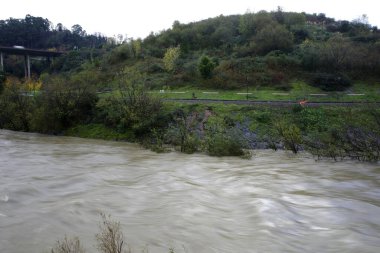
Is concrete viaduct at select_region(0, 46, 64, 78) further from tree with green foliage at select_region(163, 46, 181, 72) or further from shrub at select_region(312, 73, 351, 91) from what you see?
shrub at select_region(312, 73, 351, 91)

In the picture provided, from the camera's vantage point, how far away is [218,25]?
71.2 meters

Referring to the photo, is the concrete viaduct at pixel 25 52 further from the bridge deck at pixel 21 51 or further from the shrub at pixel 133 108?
the shrub at pixel 133 108

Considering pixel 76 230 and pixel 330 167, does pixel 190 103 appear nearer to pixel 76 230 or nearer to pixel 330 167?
pixel 330 167

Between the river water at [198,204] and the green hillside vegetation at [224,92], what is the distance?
5213 mm

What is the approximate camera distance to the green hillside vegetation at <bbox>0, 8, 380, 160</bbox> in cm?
2346

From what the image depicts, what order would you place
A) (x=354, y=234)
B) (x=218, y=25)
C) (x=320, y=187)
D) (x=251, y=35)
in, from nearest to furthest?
(x=354, y=234) → (x=320, y=187) → (x=251, y=35) → (x=218, y=25)

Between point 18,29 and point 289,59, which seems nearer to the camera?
point 289,59

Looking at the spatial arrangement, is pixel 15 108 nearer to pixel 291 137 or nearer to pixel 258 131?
pixel 258 131

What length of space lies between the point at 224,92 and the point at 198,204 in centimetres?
3217

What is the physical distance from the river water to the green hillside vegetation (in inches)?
205

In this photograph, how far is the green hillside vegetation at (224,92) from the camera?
23461 mm

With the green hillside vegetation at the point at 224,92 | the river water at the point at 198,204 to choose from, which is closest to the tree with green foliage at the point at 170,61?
the green hillside vegetation at the point at 224,92

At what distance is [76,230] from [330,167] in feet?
41.0

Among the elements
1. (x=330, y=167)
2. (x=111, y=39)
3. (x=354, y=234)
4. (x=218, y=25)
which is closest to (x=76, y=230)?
(x=354, y=234)
